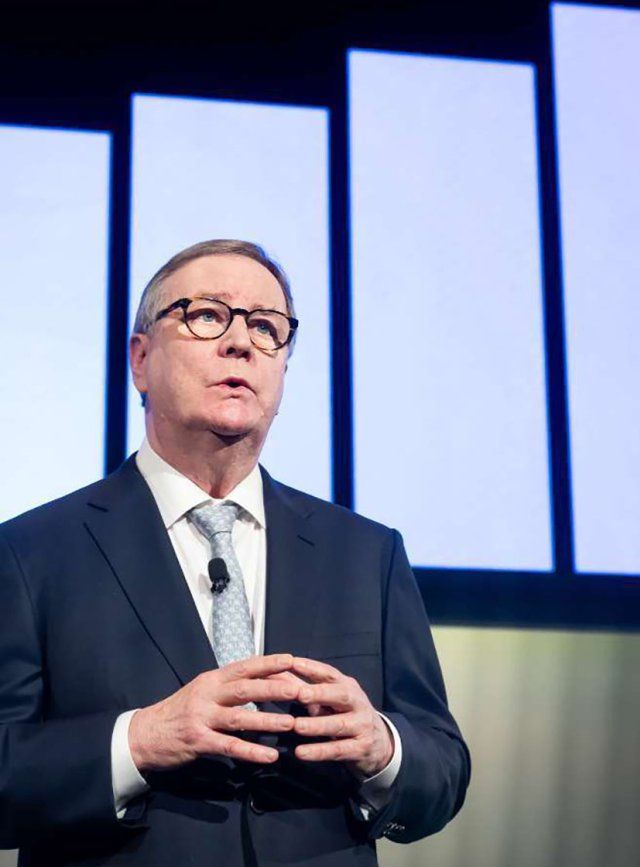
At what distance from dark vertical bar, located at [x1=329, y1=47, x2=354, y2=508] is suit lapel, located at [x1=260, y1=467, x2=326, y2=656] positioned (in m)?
0.81

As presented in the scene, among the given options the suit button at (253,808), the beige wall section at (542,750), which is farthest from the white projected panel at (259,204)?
the suit button at (253,808)

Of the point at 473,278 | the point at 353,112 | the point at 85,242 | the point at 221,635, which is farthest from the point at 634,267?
the point at 221,635

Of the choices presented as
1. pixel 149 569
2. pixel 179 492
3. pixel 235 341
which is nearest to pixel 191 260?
pixel 235 341

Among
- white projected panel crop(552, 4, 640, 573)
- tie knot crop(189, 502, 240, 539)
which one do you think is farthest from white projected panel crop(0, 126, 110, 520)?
white projected panel crop(552, 4, 640, 573)

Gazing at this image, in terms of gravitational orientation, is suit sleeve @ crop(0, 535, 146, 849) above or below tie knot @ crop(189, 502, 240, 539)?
below

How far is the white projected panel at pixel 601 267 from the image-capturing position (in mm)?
2990

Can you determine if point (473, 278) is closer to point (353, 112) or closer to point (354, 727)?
point (353, 112)

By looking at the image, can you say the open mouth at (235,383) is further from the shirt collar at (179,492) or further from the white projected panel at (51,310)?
the white projected panel at (51,310)

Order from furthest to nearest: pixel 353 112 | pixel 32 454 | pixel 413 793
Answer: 1. pixel 353 112
2. pixel 32 454
3. pixel 413 793

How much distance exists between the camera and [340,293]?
303 cm

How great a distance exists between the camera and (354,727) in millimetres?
1659

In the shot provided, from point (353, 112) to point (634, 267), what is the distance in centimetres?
79

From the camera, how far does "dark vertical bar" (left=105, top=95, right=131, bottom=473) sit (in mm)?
2826

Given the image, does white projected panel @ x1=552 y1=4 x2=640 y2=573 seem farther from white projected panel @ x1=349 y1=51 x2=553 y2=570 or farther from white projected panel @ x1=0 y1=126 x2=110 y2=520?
white projected panel @ x1=0 y1=126 x2=110 y2=520
